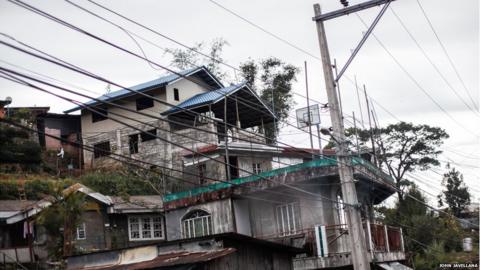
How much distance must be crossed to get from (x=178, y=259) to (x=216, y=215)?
11739 mm

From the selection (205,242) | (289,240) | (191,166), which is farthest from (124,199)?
(205,242)

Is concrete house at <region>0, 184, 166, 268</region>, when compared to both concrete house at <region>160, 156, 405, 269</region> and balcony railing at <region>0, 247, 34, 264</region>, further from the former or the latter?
concrete house at <region>160, 156, 405, 269</region>

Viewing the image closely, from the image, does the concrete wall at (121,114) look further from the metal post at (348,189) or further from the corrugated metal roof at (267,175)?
the metal post at (348,189)

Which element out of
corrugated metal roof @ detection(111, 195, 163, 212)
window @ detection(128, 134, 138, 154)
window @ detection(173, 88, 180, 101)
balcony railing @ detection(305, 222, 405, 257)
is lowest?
balcony railing @ detection(305, 222, 405, 257)

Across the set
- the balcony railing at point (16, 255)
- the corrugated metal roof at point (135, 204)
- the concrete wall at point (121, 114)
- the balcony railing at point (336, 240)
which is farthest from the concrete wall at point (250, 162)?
the balcony railing at point (16, 255)

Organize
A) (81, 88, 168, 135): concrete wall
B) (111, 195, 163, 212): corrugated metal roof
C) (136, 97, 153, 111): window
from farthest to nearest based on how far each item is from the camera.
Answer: (136, 97, 153, 111): window < (81, 88, 168, 135): concrete wall < (111, 195, 163, 212): corrugated metal roof

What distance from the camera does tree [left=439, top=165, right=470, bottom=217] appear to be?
57.2m

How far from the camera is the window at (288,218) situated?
87.7 feet

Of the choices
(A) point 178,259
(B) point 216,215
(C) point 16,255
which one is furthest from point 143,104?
(A) point 178,259

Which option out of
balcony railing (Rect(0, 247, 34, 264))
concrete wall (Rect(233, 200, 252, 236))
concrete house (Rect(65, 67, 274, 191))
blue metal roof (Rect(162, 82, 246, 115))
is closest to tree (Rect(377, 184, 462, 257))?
concrete house (Rect(65, 67, 274, 191))

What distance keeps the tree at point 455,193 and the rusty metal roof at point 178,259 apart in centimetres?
4463

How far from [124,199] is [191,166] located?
4.43 m

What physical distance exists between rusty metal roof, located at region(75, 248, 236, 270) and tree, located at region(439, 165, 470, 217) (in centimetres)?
4463

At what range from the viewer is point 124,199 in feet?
112
